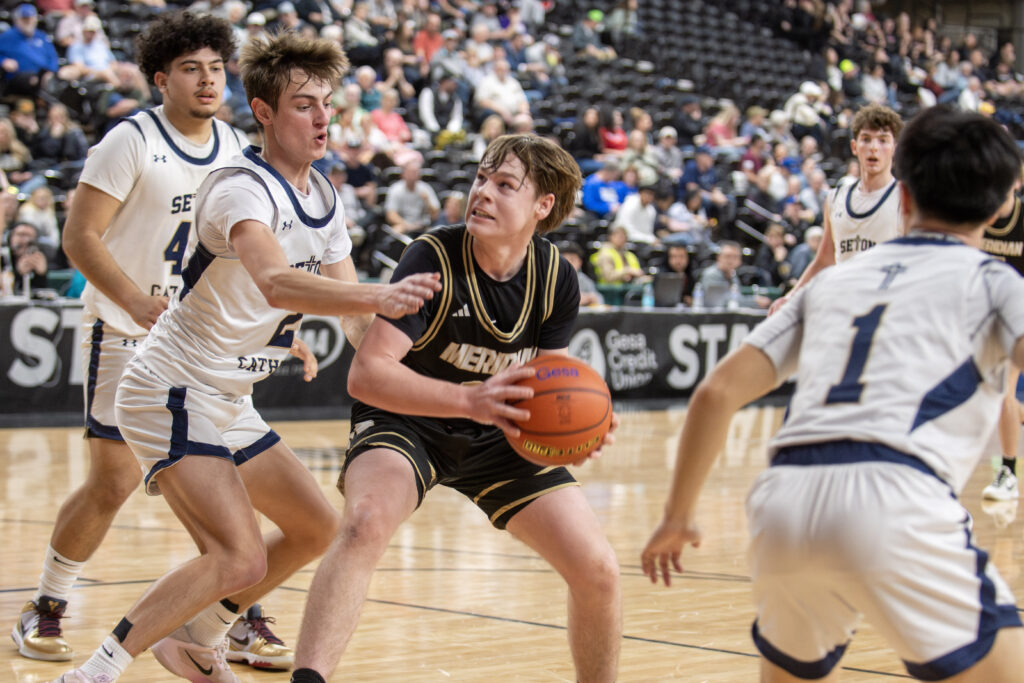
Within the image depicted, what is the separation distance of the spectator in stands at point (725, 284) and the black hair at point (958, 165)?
11.3 meters

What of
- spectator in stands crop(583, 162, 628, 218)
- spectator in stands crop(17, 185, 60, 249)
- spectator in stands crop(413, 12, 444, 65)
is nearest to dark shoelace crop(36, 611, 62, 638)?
spectator in stands crop(17, 185, 60, 249)

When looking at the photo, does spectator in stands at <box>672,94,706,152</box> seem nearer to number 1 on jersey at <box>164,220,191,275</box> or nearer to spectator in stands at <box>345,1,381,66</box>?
spectator in stands at <box>345,1,381,66</box>

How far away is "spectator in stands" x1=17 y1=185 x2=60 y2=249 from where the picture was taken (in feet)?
36.1

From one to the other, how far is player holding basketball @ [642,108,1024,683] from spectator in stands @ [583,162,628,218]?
44.0 ft

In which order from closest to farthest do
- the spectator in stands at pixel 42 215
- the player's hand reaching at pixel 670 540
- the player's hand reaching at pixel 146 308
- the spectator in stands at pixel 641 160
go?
the player's hand reaching at pixel 670 540
the player's hand reaching at pixel 146 308
the spectator in stands at pixel 42 215
the spectator in stands at pixel 641 160

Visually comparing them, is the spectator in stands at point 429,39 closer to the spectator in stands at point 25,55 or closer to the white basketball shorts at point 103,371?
the spectator in stands at point 25,55

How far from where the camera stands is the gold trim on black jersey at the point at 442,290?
3.44m

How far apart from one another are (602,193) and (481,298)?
492 inches

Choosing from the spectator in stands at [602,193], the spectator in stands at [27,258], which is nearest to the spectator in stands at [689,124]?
the spectator in stands at [602,193]

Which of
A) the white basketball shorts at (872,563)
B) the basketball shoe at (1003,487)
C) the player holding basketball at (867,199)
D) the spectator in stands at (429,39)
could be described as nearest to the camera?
the white basketball shorts at (872,563)

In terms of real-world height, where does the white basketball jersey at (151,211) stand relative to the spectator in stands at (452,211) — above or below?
above

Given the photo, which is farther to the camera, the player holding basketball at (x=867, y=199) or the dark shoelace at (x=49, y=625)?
the player holding basketball at (x=867, y=199)

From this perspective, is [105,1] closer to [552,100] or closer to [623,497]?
[552,100]

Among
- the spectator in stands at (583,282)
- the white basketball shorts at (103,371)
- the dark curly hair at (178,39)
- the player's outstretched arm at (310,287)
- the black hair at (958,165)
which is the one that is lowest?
the spectator in stands at (583,282)
